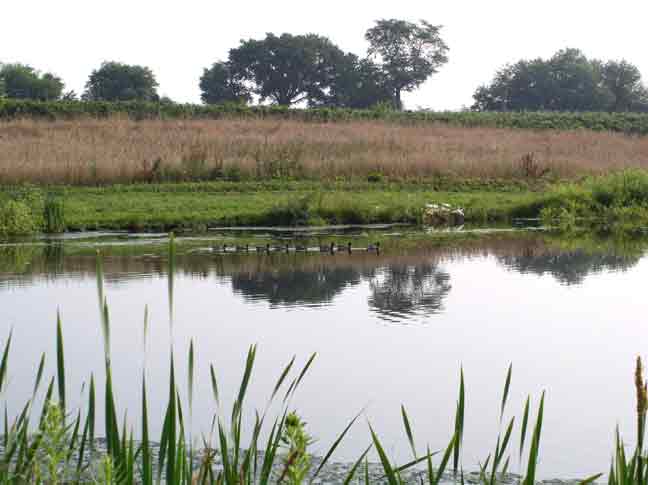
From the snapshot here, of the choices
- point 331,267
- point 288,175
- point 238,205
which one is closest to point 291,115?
point 288,175

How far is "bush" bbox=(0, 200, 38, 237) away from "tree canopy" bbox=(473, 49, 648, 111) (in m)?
53.3

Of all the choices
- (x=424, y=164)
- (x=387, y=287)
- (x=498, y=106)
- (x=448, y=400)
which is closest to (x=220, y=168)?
(x=424, y=164)

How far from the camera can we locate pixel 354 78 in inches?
2608

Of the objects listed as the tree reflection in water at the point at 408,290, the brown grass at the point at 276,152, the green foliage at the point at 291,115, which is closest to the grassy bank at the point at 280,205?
the brown grass at the point at 276,152

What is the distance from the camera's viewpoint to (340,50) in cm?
6912

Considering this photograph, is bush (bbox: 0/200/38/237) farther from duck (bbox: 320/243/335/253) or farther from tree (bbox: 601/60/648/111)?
tree (bbox: 601/60/648/111)

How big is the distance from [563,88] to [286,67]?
19409 millimetres

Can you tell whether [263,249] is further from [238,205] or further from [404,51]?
[404,51]

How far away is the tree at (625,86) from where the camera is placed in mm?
68500

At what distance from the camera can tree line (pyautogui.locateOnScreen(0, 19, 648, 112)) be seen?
66.6 m

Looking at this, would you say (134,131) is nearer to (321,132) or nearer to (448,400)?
(321,132)

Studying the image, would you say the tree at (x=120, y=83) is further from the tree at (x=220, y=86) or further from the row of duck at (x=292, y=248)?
the row of duck at (x=292, y=248)

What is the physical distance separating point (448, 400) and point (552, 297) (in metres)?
4.05

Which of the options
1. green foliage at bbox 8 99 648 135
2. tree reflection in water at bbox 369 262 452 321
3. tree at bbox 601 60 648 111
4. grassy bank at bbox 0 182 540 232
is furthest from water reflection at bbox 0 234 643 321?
tree at bbox 601 60 648 111
